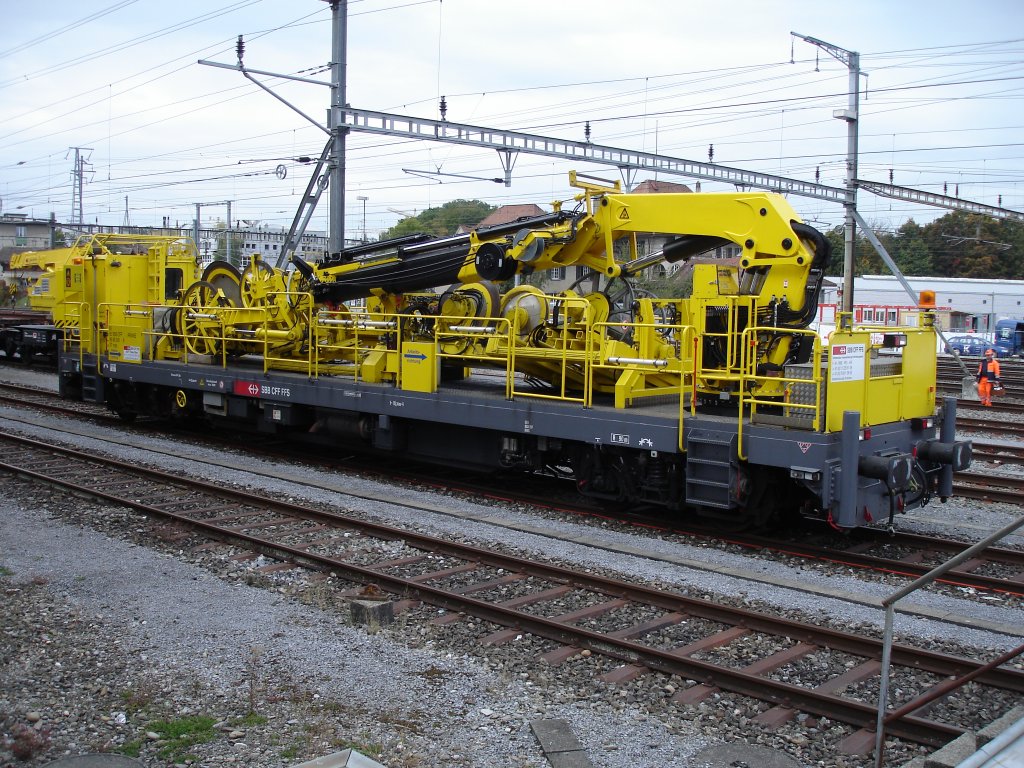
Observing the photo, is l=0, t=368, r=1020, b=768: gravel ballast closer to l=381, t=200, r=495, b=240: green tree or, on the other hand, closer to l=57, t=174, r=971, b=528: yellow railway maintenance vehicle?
l=57, t=174, r=971, b=528: yellow railway maintenance vehicle

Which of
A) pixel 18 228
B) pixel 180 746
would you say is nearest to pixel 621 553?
pixel 180 746

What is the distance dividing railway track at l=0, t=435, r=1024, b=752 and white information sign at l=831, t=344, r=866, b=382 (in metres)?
2.64

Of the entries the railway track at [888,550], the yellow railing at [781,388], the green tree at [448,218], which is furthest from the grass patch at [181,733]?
the green tree at [448,218]

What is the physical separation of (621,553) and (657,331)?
318 cm

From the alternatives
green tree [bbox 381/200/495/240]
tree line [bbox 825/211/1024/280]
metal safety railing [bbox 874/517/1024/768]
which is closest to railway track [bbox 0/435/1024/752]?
metal safety railing [bbox 874/517/1024/768]

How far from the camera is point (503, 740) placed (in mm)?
5270

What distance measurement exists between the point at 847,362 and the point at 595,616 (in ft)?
11.4

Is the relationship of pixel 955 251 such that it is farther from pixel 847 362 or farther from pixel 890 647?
pixel 890 647

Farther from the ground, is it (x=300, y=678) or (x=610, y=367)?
(x=610, y=367)

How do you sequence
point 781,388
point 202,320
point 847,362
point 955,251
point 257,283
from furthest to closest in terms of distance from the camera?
point 955,251 < point 202,320 < point 257,283 < point 781,388 < point 847,362

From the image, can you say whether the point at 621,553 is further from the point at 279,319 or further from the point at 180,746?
the point at 279,319

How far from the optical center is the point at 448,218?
302 feet

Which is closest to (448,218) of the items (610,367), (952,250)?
(952,250)

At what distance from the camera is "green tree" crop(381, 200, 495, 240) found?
8106 cm
